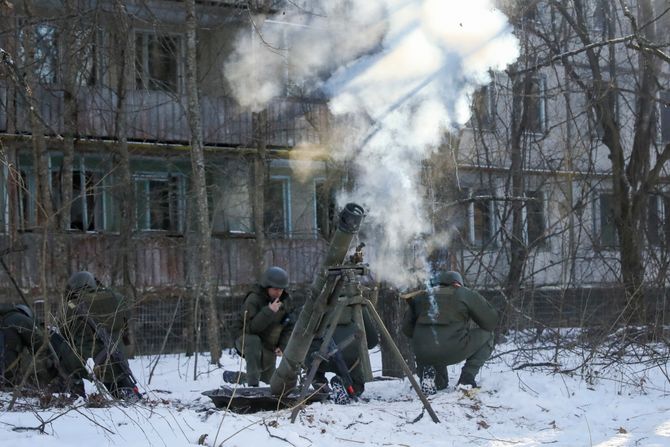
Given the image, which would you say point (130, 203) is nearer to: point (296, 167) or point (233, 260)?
point (233, 260)

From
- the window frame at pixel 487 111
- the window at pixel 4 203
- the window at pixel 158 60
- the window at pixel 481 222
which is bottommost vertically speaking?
the window at pixel 481 222

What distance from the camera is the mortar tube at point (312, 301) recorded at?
26.2 ft

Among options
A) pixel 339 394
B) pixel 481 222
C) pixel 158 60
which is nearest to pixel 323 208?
pixel 481 222

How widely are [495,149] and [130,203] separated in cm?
804

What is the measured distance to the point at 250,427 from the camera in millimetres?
7324

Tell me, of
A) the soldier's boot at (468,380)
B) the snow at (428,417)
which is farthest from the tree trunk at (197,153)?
the soldier's boot at (468,380)

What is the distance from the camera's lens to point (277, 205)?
22.8 meters

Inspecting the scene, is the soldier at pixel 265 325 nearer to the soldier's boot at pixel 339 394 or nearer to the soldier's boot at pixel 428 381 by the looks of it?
the soldier's boot at pixel 339 394

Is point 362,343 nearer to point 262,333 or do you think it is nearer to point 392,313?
point 262,333

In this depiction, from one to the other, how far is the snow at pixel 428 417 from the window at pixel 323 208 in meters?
10.5

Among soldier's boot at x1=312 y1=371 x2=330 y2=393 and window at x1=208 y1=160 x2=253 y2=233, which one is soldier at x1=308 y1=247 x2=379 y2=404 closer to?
soldier's boot at x1=312 y1=371 x2=330 y2=393

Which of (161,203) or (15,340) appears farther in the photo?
(161,203)

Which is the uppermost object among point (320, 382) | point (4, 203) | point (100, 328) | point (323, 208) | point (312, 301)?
point (4, 203)

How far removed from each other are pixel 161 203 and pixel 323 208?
3816 mm
